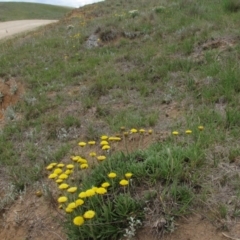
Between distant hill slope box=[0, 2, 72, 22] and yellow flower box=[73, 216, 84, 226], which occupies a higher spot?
yellow flower box=[73, 216, 84, 226]

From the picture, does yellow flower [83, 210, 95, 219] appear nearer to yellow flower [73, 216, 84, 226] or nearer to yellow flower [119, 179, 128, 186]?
yellow flower [73, 216, 84, 226]

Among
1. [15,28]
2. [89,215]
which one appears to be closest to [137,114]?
[89,215]

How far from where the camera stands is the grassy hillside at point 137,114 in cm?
300

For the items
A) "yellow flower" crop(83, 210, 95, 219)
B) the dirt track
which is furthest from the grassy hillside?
the dirt track

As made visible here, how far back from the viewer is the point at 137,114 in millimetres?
5105

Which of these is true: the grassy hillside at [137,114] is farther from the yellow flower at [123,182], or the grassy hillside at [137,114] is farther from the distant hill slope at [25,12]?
the distant hill slope at [25,12]

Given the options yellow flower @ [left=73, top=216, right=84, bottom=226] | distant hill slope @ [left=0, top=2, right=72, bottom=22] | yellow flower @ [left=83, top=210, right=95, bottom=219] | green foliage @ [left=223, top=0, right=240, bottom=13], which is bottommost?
distant hill slope @ [left=0, top=2, right=72, bottom=22]

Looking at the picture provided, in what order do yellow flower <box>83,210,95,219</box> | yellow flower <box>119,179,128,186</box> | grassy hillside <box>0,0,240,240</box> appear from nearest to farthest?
yellow flower <box>83,210,95,219</box> → yellow flower <box>119,179,128,186</box> → grassy hillside <box>0,0,240,240</box>

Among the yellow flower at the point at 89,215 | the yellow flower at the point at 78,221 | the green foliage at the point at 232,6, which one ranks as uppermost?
the green foliage at the point at 232,6

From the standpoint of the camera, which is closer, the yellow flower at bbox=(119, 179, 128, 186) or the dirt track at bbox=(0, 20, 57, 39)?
the yellow flower at bbox=(119, 179, 128, 186)

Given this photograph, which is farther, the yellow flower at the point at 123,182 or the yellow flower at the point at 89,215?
the yellow flower at the point at 123,182

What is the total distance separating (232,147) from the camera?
373 cm

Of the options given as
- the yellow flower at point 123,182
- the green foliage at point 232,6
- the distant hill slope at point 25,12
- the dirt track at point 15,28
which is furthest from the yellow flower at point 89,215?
the distant hill slope at point 25,12

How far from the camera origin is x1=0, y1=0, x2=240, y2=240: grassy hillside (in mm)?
2998
